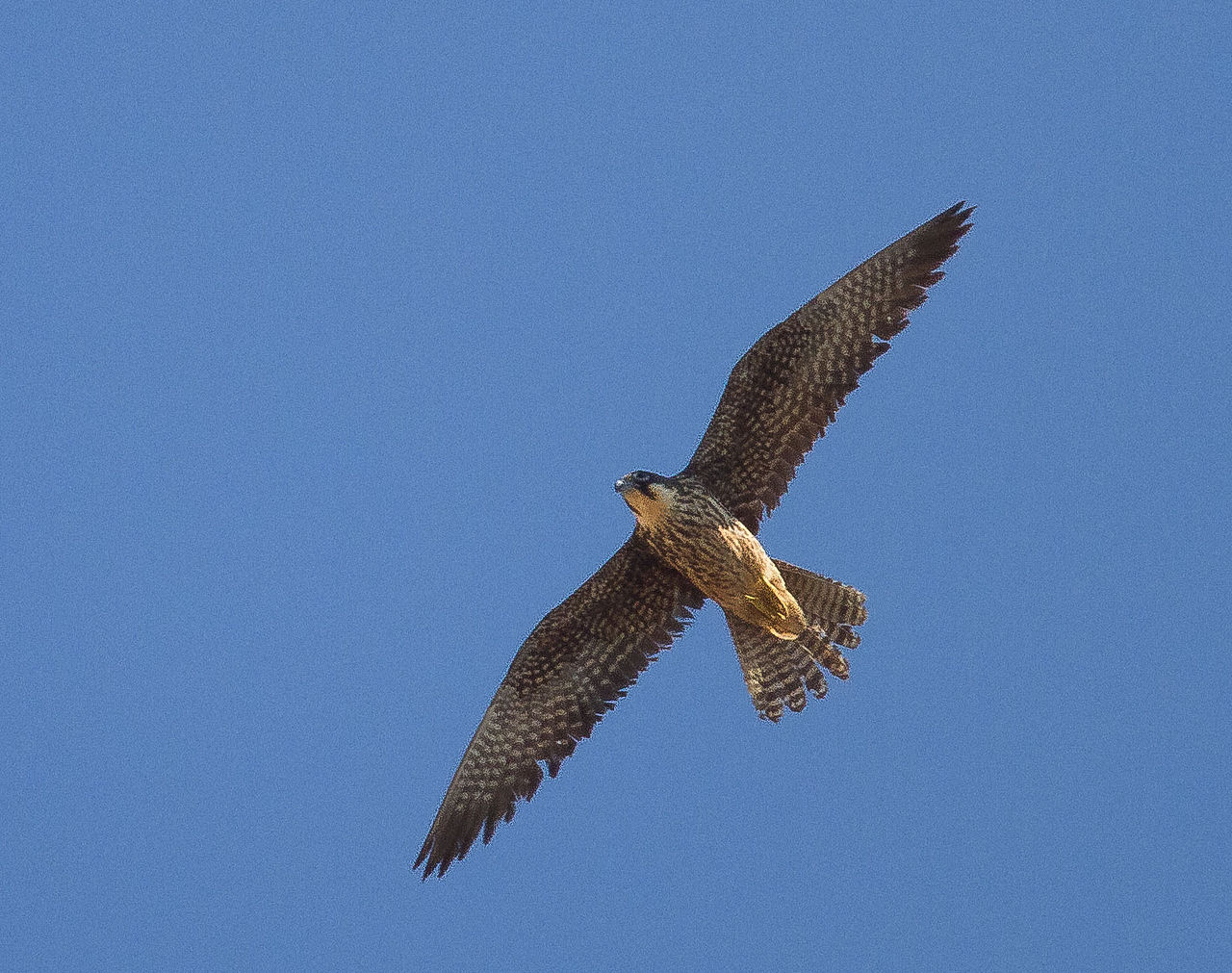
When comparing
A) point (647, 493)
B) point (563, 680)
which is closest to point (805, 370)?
point (647, 493)

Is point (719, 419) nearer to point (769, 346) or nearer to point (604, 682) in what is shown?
point (769, 346)

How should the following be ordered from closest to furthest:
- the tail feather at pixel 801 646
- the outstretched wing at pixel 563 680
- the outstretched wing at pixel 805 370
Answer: the outstretched wing at pixel 805 370 → the tail feather at pixel 801 646 → the outstretched wing at pixel 563 680

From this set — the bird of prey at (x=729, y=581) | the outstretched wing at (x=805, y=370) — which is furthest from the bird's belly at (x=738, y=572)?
the outstretched wing at (x=805, y=370)

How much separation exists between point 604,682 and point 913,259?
2818 mm

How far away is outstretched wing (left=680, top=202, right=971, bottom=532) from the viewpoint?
9164mm

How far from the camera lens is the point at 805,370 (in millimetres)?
9312

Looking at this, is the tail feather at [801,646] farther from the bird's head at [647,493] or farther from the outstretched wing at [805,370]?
the bird's head at [647,493]

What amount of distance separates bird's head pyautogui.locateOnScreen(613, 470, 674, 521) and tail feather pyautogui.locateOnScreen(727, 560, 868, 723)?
0.73 meters

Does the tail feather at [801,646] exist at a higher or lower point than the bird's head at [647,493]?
lower

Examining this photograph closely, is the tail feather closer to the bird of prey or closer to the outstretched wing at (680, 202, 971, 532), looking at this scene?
the bird of prey

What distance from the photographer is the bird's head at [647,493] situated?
9.36m

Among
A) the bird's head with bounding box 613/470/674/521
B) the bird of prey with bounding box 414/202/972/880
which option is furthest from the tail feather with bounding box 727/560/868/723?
the bird's head with bounding box 613/470/674/521

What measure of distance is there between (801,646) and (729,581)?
2.03 ft

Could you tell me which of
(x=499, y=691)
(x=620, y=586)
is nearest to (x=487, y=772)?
(x=499, y=691)
